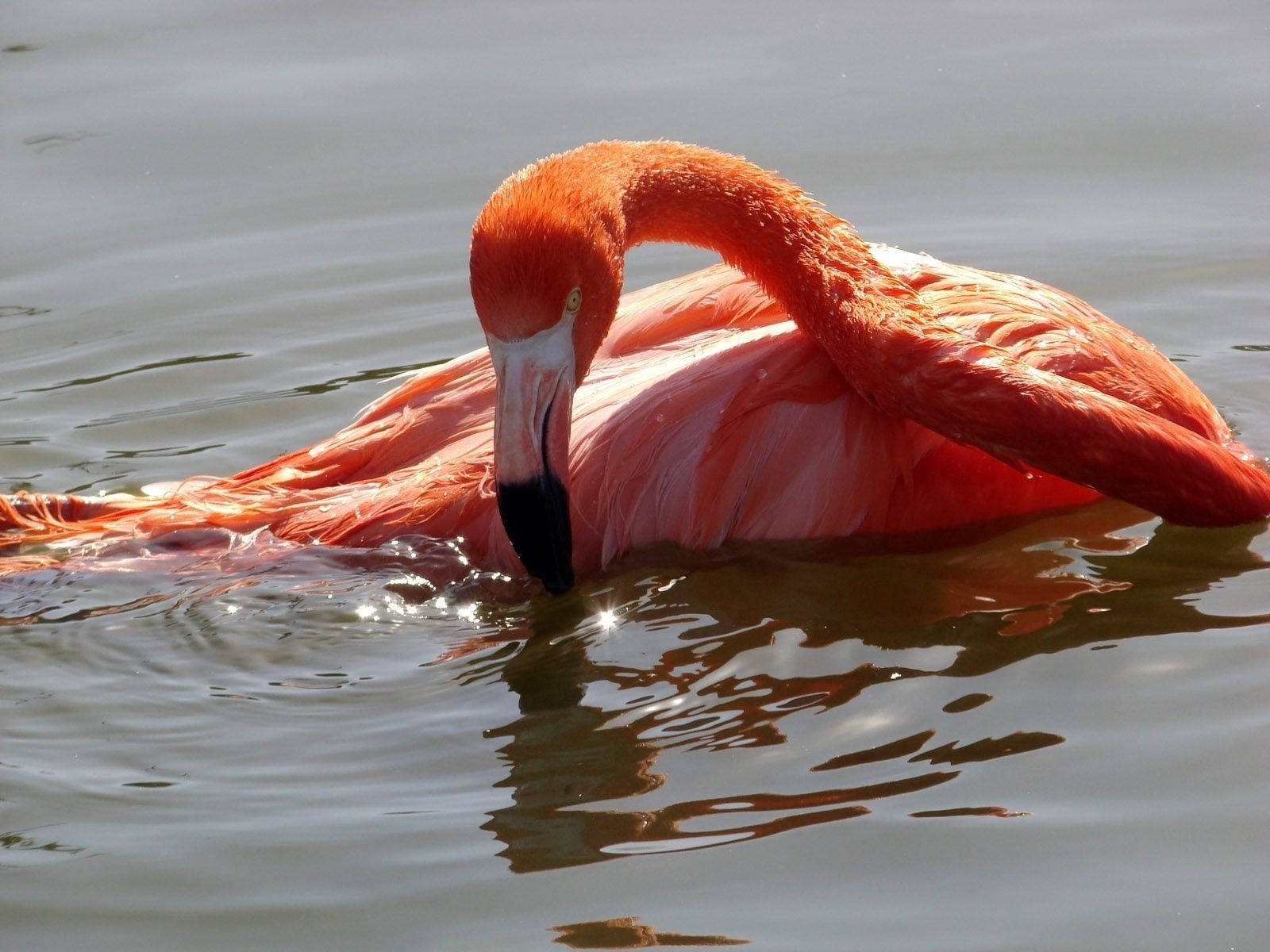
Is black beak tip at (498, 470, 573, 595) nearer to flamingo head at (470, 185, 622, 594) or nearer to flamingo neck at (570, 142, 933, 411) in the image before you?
flamingo head at (470, 185, 622, 594)

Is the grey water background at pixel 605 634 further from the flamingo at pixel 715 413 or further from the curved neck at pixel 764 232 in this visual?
the curved neck at pixel 764 232

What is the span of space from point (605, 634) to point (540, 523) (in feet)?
1.65

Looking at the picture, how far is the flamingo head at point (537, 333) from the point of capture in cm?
446

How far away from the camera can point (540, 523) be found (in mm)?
A: 4645

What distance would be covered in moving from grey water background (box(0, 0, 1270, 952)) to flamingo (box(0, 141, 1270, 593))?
18 cm

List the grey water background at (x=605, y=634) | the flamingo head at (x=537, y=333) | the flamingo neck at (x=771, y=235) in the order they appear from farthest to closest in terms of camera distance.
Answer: the flamingo neck at (x=771, y=235) < the flamingo head at (x=537, y=333) < the grey water background at (x=605, y=634)

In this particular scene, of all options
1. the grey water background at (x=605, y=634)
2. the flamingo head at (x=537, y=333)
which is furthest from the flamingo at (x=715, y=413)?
the grey water background at (x=605, y=634)

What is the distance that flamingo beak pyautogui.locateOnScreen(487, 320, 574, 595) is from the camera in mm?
4559

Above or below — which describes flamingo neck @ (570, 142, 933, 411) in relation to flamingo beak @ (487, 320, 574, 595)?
above

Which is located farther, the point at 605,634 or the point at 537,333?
the point at 605,634

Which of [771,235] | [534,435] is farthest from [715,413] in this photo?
[534,435]

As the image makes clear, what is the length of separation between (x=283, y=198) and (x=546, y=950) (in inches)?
221

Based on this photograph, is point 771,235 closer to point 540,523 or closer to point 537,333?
point 537,333

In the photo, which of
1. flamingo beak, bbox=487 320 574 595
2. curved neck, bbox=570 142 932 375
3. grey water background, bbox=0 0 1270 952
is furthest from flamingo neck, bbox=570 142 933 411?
grey water background, bbox=0 0 1270 952
